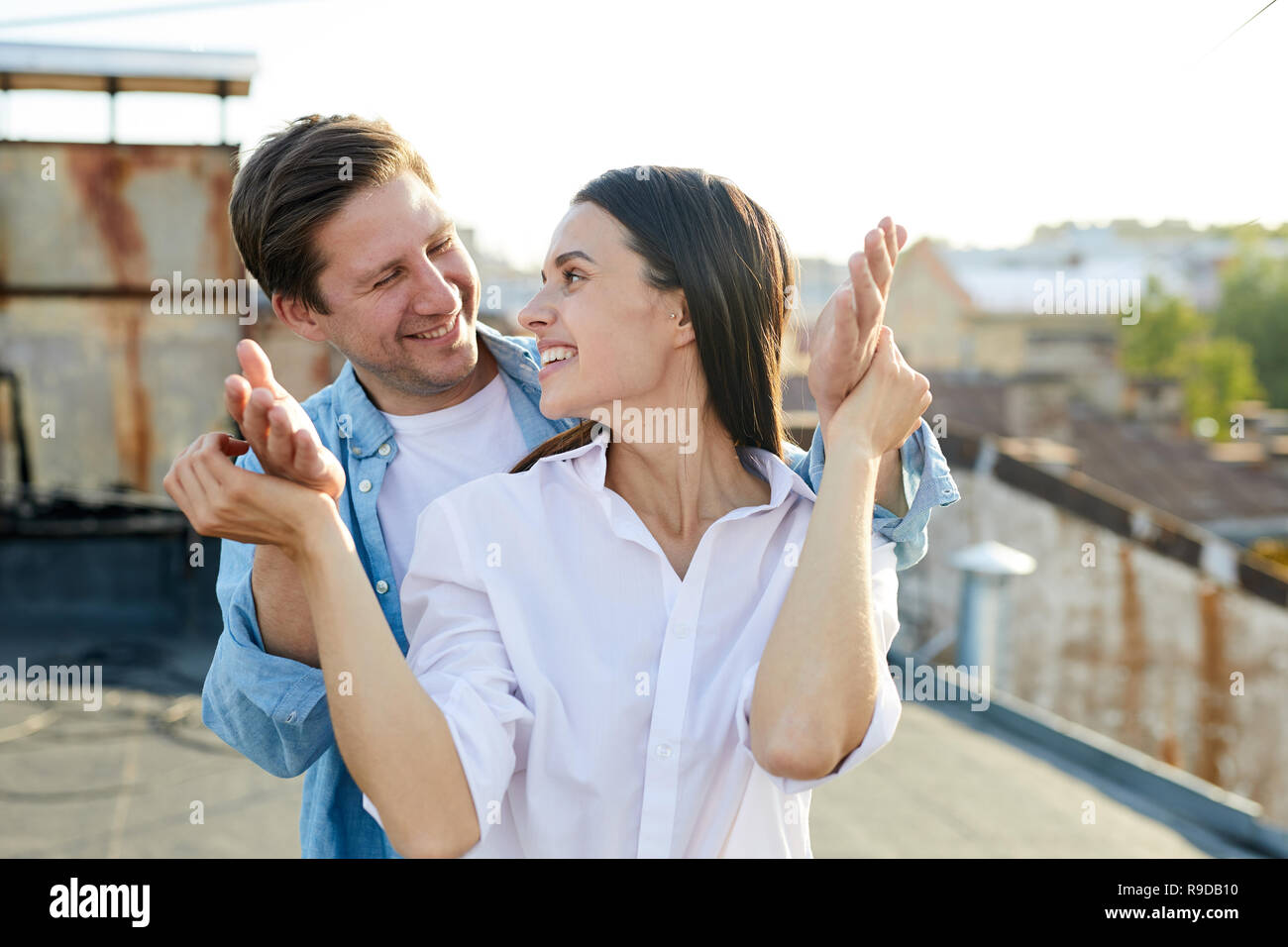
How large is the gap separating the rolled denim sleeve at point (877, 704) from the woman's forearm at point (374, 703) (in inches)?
17.6

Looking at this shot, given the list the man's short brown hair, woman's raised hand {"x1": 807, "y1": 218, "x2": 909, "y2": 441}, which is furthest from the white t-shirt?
woman's raised hand {"x1": 807, "y1": 218, "x2": 909, "y2": 441}

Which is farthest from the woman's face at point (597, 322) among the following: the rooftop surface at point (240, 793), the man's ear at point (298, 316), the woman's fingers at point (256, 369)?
the rooftop surface at point (240, 793)

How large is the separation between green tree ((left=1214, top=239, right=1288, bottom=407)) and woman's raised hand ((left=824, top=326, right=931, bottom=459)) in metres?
54.2

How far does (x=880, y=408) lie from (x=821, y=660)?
0.41 meters

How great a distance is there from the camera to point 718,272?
186 cm


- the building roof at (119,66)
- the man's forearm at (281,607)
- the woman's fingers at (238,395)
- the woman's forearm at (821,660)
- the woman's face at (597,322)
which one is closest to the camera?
the woman's fingers at (238,395)

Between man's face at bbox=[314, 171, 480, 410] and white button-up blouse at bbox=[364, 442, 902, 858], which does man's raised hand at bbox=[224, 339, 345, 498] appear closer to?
white button-up blouse at bbox=[364, 442, 902, 858]

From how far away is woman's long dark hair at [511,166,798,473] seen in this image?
72.4 inches

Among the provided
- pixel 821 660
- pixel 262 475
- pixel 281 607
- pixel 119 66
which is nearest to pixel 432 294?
pixel 281 607

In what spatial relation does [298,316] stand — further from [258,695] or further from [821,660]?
[821,660]

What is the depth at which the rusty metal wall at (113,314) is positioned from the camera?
29.7 ft

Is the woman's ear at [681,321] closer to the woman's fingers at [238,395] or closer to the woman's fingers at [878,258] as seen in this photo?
the woman's fingers at [878,258]

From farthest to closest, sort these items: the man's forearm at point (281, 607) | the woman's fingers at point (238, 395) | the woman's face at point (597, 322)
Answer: the woman's face at point (597, 322) → the man's forearm at point (281, 607) → the woman's fingers at point (238, 395)

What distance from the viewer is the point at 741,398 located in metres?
1.93
